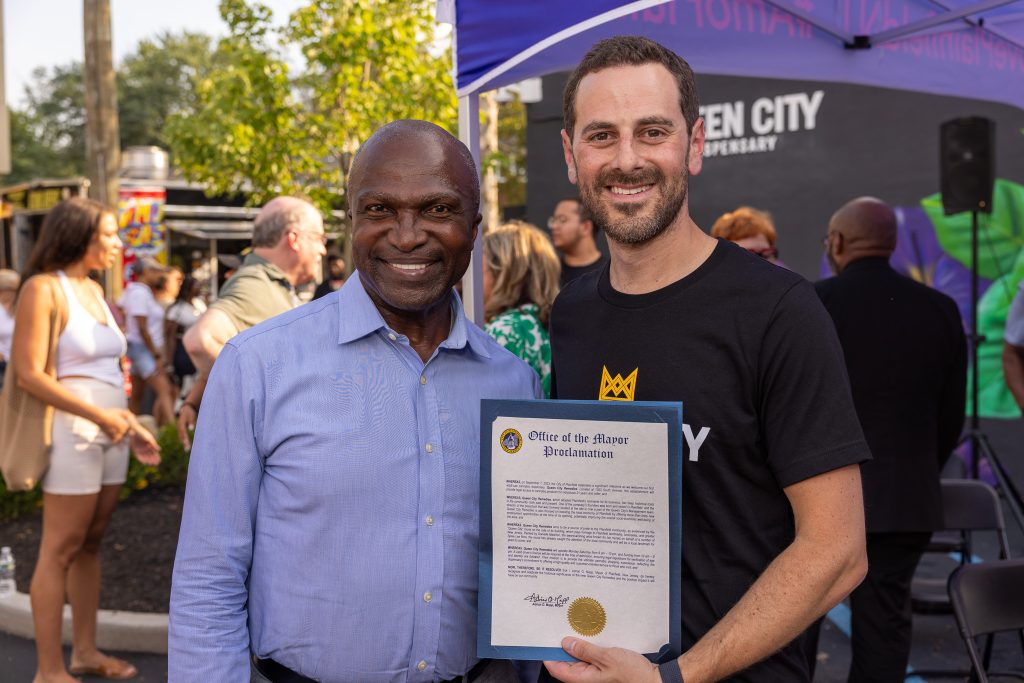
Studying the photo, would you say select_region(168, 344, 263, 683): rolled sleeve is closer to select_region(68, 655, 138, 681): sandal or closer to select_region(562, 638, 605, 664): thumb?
select_region(562, 638, 605, 664): thumb

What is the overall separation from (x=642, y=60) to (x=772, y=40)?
2837mm

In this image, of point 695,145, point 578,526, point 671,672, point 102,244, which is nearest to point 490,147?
point 102,244

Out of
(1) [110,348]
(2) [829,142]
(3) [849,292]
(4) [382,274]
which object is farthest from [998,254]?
(4) [382,274]

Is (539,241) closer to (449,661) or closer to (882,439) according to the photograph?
(882,439)

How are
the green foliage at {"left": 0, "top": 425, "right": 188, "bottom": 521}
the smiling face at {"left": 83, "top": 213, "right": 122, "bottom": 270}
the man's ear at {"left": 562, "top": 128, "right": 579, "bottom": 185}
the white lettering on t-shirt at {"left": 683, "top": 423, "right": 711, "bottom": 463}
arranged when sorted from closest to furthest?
the white lettering on t-shirt at {"left": 683, "top": 423, "right": 711, "bottom": 463} < the man's ear at {"left": 562, "top": 128, "right": 579, "bottom": 185} < the smiling face at {"left": 83, "top": 213, "right": 122, "bottom": 270} < the green foliage at {"left": 0, "top": 425, "right": 188, "bottom": 521}

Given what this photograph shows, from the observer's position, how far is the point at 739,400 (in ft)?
5.75

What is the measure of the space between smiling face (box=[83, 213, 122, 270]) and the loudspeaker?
625cm

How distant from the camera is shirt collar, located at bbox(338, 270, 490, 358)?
1.87 m

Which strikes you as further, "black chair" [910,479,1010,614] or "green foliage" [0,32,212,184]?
"green foliage" [0,32,212,184]

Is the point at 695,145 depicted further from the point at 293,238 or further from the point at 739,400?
the point at 293,238

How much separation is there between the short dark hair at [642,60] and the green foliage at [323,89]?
9493 millimetres
